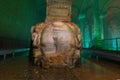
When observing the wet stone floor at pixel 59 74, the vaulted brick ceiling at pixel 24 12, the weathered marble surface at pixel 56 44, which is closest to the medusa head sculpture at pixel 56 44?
the weathered marble surface at pixel 56 44

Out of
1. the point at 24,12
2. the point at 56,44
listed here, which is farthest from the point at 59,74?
the point at 24,12

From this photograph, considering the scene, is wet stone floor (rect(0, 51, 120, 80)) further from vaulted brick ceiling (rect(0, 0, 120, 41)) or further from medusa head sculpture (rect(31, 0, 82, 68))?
vaulted brick ceiling (rect(0, 0, 120, 41))

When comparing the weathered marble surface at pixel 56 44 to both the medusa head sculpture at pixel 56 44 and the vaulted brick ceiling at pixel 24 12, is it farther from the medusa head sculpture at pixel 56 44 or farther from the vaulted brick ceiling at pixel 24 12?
the vaulted brick ceiling at pixel 24 12

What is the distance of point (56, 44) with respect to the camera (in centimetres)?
617

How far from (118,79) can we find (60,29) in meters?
2.52

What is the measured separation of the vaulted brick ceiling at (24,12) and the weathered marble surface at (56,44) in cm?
476

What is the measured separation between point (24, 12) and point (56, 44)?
33.0ft

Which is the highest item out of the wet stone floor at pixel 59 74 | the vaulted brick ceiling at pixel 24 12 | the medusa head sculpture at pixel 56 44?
the vaulted brick ceiling at pixel 24 12

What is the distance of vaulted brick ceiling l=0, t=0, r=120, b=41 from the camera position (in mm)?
11062

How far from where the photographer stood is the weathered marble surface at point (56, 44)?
6.16 m

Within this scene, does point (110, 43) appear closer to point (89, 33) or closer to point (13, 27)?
point (89, 33)

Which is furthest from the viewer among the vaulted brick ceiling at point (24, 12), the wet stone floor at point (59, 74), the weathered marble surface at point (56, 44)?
the vaulted brick ceiling at point (24, 12)

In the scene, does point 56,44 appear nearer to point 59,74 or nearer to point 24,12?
point 59,74

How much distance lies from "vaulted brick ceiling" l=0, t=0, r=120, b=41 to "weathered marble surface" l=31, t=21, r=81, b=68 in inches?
187
